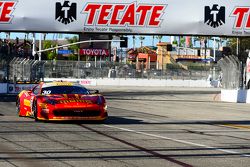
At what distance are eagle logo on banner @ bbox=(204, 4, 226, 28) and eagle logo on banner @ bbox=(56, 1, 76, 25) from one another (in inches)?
237

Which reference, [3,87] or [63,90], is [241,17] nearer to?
[63,90]

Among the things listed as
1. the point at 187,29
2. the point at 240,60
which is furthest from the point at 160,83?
the point at 187,29

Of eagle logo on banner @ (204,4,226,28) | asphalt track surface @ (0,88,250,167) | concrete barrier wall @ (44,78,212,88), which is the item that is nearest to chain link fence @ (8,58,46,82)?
eagle logo on banner @ (204,4,226,28)

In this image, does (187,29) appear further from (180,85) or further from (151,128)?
(180,85)

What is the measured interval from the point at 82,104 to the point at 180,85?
5766cm

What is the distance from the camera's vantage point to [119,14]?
86.5 feet

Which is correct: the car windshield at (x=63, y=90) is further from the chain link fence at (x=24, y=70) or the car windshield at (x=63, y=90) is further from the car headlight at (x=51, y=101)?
the chain link fence at (x=24, y=70)

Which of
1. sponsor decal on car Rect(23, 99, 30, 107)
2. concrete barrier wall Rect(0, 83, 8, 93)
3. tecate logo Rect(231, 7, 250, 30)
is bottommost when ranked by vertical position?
concrete barrier wall Rect(0, 83, 8, 93)

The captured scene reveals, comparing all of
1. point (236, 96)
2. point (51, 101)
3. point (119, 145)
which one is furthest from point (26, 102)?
point (236, 96)

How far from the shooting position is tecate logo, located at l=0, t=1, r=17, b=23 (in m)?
26.2

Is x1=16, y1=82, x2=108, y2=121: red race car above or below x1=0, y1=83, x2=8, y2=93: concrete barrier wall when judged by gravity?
above

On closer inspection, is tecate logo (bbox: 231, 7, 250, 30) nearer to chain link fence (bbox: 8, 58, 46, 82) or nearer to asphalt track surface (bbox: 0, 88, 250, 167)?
asphalt track surface (bbox: 0, 88, 250, 167)

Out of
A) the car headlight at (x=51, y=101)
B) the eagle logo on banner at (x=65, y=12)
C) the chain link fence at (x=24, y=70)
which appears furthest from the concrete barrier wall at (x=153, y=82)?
the car headlight at (x=51, y=101)

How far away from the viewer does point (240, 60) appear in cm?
3500
